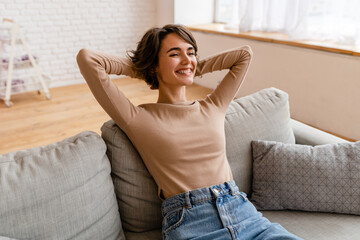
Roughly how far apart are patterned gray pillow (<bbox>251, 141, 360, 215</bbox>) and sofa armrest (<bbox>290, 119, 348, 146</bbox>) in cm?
13

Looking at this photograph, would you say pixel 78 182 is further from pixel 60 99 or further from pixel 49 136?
pixel 60 99

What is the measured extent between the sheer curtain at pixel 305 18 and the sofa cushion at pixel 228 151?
1.70 m

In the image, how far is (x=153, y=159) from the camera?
48.6 inches

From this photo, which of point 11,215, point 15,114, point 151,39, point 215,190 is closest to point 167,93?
point 151,39

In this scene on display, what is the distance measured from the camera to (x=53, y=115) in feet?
11.4

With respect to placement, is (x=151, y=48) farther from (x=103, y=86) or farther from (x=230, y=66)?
(x=230, y=66)

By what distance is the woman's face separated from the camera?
4.44 ft

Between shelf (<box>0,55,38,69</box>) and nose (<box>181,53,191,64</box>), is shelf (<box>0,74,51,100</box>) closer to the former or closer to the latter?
shelf (<box>0,55,38,69</box>)

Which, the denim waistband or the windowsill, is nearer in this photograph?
the denim waistband

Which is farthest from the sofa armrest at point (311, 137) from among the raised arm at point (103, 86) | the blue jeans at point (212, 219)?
the raised arm at point (103, 86)

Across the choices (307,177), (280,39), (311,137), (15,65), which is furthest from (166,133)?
(15,65)

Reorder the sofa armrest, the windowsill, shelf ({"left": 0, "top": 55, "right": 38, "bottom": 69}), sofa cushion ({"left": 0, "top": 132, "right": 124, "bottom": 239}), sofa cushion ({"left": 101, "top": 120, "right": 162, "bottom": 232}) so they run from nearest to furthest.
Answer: sofa cushion ({"left": 0, "top": 132, "right": 124, "bottom": 239}) → sofa cushion ({"left": 101, "top": 120, "right": 162, "bottom": 232}) → the sofa armrest → the windowsill → shelf ({"left": 0, "top": 55, "right": 38, "bottom": 69})

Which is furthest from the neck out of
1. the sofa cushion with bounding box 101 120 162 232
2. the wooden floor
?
the wooden floor

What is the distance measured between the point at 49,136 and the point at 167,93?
197 centimetres
